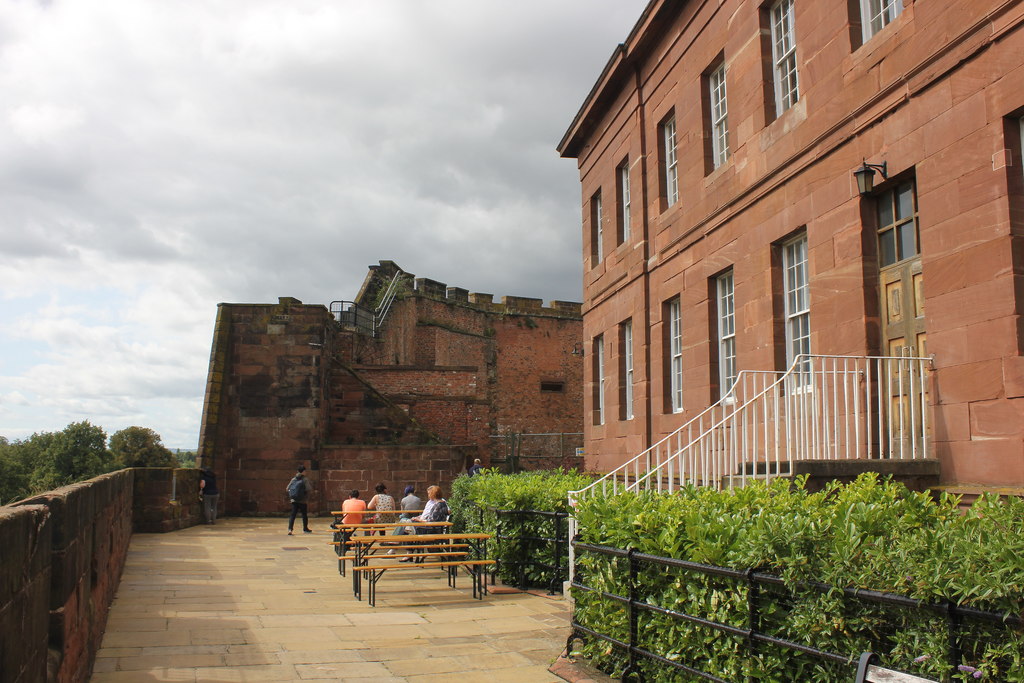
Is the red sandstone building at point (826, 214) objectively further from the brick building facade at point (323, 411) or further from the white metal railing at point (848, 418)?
the brick building facade at point (323, 411)

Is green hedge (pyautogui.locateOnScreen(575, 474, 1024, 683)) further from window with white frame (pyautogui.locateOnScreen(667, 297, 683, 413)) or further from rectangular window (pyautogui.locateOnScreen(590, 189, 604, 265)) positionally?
rectangular window (pyautogui.locateOnScreen(590, 189, 604, 265))

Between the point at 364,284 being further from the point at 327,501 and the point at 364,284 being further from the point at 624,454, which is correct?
the point at 624,454

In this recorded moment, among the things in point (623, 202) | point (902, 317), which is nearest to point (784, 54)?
point (902, 317)

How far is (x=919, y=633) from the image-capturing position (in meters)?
3.92

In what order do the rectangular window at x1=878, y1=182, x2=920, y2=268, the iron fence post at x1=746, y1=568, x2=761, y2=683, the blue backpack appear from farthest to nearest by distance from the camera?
the blue backpack → the rectangular window at x1=878, y1=182, x2=920, y2=268 → the iron fence post at x1=746, y1=568, x2=761, y2=683

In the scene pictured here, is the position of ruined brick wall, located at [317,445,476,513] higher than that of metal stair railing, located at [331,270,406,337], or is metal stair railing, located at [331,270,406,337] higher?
metal stair railing, located at [331,270,406,337]

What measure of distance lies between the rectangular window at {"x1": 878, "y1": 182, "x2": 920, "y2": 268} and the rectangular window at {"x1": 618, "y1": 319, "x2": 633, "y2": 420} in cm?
769

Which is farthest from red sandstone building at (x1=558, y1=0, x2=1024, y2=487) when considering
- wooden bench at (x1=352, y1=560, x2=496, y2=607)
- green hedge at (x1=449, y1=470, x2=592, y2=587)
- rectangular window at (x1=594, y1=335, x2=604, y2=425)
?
wooden bench at (x1=352, y1=560, x2=496, y2=607)

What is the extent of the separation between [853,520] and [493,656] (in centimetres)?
344

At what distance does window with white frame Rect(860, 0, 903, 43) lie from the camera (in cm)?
926

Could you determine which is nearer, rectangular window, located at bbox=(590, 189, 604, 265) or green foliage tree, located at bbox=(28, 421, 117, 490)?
rectangular window, located at bbox=(590, 189, 604, 265)

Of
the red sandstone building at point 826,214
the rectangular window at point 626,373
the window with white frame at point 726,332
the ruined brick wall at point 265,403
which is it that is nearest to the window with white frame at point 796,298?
the red sandstone building at point 826,214

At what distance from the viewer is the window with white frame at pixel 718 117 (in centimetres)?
1308

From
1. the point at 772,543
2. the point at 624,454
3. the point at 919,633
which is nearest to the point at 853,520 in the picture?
the point at 772,543
